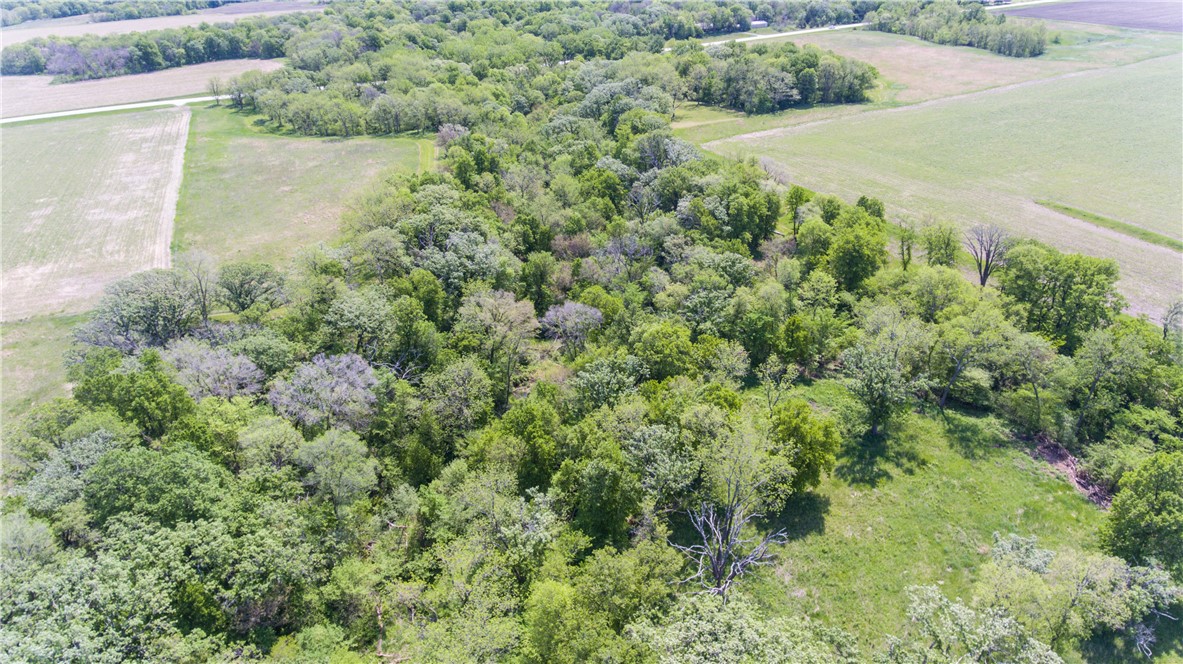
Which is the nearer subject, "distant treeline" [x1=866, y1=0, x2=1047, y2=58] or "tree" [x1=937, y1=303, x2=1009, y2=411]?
"tree" [x1=937, y1=303, x2=1009, y2=411]

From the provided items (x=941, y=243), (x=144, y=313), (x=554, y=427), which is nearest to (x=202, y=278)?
(x=144, y=313)

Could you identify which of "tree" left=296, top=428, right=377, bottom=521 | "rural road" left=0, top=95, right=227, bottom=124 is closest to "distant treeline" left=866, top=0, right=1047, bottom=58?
"tree" left=296, top=428, right=377, bottom=521

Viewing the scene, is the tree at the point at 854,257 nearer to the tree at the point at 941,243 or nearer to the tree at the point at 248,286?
the tree at the point at 941,243

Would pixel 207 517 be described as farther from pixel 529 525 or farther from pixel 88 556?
pixel 529 525

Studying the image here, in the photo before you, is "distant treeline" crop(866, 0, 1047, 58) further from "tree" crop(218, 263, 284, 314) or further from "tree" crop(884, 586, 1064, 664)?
"tree" crop(218, 263, 284, 314)

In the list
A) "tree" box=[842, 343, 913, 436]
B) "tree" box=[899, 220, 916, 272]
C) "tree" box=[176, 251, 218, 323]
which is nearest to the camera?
"tree" box=[842, 343, 913, 436]

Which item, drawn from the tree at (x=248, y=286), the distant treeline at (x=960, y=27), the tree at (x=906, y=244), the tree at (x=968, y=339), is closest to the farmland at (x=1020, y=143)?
the distant treeline at (x=960, y=27)
